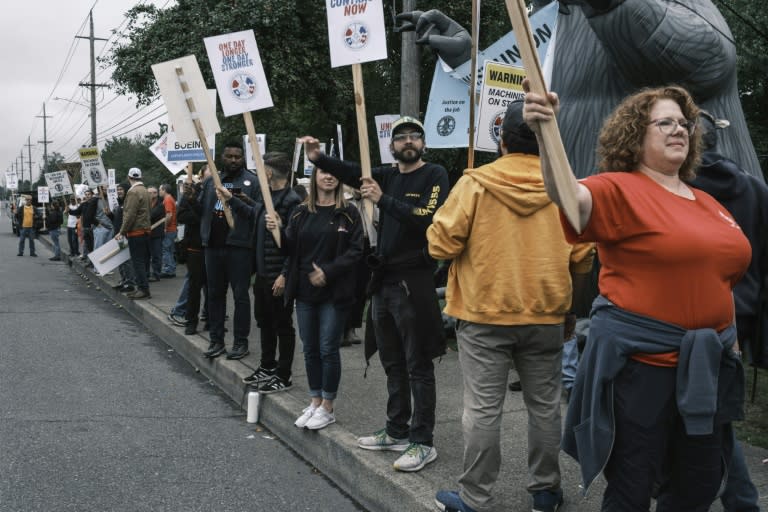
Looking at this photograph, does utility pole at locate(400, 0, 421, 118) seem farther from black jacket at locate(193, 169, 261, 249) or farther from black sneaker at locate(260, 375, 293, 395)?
black sneaker at locate(260, 375, 293, 395)

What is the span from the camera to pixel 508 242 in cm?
316

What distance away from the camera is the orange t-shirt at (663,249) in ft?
7.28

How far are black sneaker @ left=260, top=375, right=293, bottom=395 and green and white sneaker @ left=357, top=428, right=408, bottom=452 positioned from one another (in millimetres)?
1554

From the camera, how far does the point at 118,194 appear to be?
14.9 m

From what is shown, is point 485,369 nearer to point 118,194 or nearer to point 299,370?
point 299,370

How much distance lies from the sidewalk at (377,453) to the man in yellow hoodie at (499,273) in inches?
20.4

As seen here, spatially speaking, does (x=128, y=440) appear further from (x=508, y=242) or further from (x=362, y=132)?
(x=508, y=242)

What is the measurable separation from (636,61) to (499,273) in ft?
5.37

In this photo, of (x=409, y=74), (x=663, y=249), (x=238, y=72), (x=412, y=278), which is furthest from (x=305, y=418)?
(x=409, y=74)

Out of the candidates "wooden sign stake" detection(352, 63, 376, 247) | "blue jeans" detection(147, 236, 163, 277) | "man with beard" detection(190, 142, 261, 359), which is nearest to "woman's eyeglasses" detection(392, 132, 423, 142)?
"wooden sign stake" detection(352, 63, 376, 247)

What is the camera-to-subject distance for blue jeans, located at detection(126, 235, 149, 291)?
11.0m

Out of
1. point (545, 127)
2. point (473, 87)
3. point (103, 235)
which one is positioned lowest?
point (103, 235)

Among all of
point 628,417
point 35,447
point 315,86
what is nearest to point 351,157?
point 315,86

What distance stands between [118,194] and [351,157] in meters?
12.5
